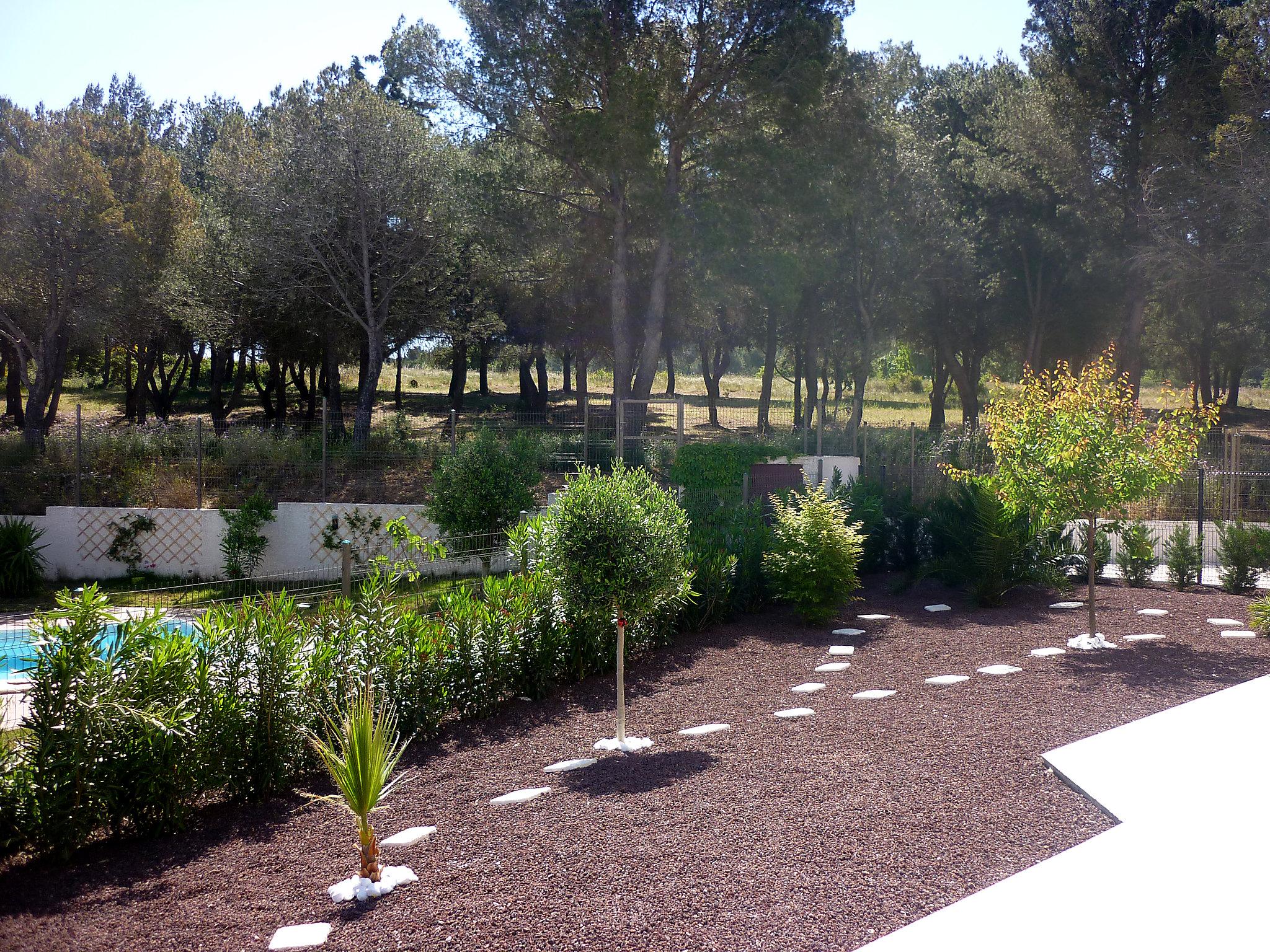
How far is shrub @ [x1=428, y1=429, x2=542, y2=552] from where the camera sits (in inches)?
493

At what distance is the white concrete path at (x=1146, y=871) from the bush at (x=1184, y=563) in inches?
264

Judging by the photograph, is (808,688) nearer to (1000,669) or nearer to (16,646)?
(1000,669)

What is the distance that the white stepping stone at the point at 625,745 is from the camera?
18.5 ft

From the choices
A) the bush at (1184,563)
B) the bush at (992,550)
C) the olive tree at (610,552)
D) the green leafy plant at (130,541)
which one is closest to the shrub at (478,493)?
the bush at (992,550)

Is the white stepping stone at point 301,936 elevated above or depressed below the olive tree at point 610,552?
below

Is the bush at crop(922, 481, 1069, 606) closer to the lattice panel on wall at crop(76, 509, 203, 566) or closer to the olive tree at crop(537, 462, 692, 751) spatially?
the olive tree at crop(537, 462, 692, 751)

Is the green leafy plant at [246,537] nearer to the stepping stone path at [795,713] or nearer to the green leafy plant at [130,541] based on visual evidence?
the green leafy plant at [130,541]

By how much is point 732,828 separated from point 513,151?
17.6 metres

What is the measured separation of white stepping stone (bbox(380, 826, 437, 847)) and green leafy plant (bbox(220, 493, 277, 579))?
1141 cm

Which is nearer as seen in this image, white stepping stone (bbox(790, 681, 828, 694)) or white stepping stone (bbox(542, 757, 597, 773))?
white stepping stone (bbox(542, 757, 597, 773))

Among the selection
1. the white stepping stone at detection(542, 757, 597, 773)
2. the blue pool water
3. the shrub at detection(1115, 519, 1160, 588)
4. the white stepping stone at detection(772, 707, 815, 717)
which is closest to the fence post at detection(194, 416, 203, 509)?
the blue pool water

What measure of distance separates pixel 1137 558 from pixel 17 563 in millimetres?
16171

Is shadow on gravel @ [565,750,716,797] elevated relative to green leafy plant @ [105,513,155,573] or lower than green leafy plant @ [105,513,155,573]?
elevated

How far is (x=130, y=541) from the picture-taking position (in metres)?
15.7
